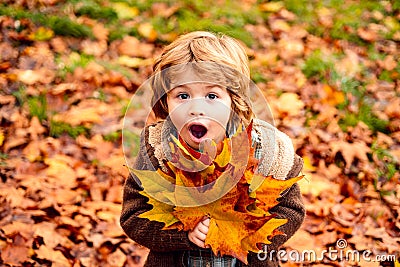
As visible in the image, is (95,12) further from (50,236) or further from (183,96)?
(183,96)

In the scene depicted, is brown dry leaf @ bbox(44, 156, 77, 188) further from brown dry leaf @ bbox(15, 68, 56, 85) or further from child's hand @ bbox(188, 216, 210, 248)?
child's hand @ bbox(188, 216, 210, 248)

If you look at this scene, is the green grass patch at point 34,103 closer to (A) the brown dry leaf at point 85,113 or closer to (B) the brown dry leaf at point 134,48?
(A) the brown dry leaf at point 85,113

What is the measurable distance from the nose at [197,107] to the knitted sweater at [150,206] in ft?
0.73

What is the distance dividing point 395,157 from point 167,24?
2.09 metres

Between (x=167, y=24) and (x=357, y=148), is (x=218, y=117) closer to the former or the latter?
(x=357, y=148)

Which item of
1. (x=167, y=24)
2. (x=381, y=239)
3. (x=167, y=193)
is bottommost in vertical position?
(x=381, y=239)

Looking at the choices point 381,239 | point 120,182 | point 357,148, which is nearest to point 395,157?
point 357,148

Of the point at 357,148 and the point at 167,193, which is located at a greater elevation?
the point at 167,193

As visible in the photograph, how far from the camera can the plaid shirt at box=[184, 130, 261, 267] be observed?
5.01 feet

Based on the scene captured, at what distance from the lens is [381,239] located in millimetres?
2701

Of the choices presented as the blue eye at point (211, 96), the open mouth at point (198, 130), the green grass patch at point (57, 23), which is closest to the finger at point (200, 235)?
the open mouth at point (198, 130)

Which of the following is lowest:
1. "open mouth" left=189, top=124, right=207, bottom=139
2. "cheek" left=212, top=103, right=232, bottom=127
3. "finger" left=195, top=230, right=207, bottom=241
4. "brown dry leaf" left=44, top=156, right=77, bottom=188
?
"brown dry leaf" left=44, top=156, right=77, bottom=188

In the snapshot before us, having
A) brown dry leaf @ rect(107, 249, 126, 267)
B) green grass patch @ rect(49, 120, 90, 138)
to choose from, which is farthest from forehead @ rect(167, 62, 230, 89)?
green grass patch @ rect(49, 120, 90, 138)

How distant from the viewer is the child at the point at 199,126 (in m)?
1.38
